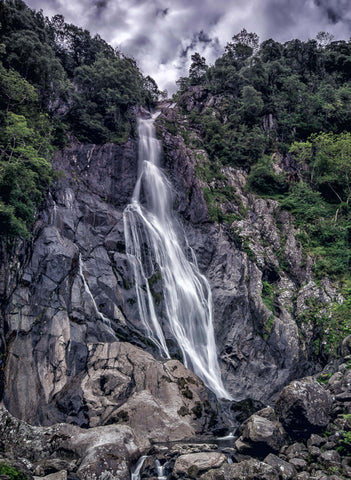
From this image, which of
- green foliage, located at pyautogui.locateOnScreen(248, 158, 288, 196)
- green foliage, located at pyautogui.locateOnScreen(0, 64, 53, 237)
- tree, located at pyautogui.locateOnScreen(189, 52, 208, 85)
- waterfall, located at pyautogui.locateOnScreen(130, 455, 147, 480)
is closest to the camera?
waterfall, located at pyautogui.locateOnScreen(130, 455, 147, 480)

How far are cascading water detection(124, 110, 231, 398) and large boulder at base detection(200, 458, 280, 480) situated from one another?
699 centimetres

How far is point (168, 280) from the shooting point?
18.8 meters

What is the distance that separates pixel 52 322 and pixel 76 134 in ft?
49.5

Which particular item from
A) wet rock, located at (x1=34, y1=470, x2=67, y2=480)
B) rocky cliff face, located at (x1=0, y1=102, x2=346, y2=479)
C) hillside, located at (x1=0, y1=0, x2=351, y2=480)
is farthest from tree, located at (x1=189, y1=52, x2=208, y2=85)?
wet rock, located at (x1=34, y1=470, x2=67, y2=480)

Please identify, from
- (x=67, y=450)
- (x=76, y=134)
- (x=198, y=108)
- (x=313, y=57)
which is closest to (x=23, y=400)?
(x=67, y=450)

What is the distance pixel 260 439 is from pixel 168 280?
10123 mm

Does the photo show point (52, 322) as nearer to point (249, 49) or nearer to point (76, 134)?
point (76, 134)

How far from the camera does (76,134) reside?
75.5 ft

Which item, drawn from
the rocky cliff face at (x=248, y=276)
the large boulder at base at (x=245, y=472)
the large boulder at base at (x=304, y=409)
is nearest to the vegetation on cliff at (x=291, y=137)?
the rocky cliff face at (x=248, y=276)

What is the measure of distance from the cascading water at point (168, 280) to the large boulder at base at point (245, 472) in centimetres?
699

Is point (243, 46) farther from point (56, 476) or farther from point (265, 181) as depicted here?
point (56, 476)

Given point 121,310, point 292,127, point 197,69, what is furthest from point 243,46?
point 121,310

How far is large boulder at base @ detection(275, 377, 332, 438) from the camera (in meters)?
11.0

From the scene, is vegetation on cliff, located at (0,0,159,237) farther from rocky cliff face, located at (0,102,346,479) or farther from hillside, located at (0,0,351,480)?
rocky cliff face, located at (0,102,346,479)
